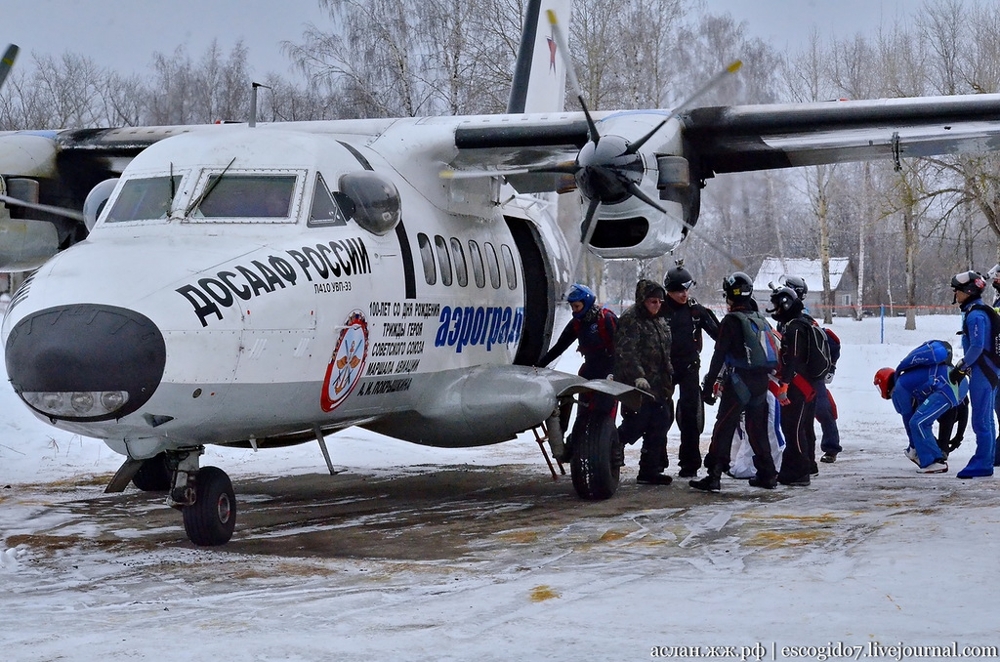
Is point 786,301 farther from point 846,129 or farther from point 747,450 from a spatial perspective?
point 846,129

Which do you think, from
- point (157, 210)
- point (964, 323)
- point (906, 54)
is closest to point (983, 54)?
point (906, 54)

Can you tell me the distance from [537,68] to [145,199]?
7027 mm

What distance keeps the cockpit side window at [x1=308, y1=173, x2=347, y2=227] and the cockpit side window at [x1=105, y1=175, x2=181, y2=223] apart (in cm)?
92

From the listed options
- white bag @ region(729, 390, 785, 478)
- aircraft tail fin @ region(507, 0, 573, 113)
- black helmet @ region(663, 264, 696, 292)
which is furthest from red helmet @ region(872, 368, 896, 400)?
aircraft tail fin @ region(507, 0, 573, 113)

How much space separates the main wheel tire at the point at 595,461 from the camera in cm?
949

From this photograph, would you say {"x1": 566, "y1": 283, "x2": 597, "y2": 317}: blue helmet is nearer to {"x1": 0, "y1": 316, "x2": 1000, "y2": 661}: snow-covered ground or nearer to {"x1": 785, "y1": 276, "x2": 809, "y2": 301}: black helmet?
{"x1": 785, "y1": 276, "x2": 809, "y2": 301}: black helmet

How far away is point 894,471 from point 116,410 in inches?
302

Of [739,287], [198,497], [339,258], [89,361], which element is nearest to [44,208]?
[339,258]

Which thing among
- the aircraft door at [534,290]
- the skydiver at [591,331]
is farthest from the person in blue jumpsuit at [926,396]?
the aircraft door at [534,290]

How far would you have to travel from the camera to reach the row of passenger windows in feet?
29.9

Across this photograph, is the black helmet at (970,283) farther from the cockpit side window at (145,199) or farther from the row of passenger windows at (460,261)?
the cockpit side window at (145,199)

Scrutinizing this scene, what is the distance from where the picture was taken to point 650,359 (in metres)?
10.3

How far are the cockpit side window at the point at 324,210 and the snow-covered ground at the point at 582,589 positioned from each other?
2.31 metres

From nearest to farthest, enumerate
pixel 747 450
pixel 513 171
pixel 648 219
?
1. pixel 648 219
2. pixel 513 171
3. pixel 747 450
